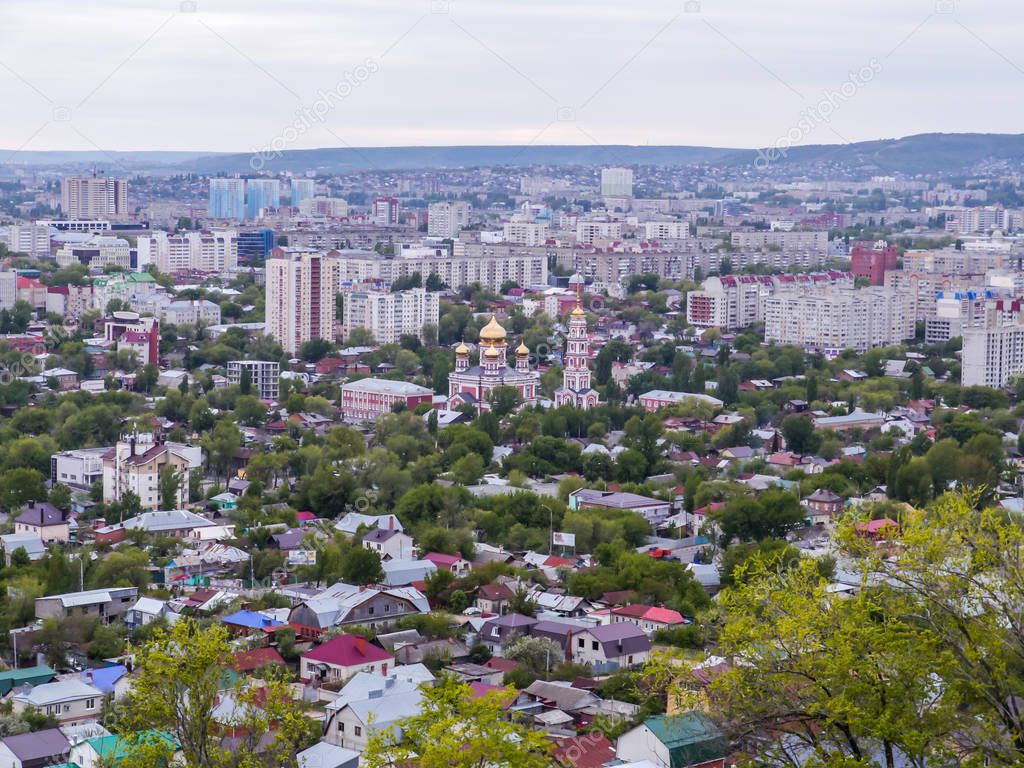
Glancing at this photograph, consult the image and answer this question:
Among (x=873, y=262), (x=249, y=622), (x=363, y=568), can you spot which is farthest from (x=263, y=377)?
(x=873, y=262)

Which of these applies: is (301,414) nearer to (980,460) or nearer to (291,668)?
(980,460)

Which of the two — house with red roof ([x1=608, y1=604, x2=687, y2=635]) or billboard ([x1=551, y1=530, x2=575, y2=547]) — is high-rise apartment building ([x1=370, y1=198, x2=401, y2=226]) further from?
house with red roof ([x1=608, y1=604, x2=687, y2=635])

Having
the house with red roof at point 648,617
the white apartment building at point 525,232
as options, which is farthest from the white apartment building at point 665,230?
the house with red roof at point 648,617

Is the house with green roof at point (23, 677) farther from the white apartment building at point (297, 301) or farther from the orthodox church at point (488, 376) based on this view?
the white apartment building at point (297, 301)

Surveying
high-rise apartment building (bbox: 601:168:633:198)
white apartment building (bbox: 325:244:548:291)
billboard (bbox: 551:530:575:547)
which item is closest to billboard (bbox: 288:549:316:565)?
billboard (bbox: 551:530:575:547)

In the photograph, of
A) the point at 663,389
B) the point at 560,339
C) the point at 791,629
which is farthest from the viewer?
the point at 560,339

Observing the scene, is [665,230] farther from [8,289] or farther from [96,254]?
[8,289]

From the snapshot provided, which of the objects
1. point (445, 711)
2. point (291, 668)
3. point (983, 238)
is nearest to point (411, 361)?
point (291, 668)
